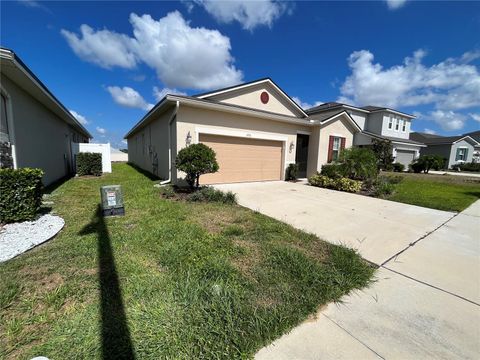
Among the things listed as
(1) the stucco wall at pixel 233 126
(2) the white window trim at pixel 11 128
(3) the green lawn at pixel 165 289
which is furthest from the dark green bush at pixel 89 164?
(3) the green lawn at pixel 165 289

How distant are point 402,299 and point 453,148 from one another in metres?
34.3

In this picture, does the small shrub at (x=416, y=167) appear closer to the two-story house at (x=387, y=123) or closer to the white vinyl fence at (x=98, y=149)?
the two-story house at (x=387, y=123)

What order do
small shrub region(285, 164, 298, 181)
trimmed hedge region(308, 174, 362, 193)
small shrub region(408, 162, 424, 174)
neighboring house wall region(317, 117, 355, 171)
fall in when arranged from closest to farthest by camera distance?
trimmed hedge region(308, 174, 362, 193) → small shrub region(285, 164, 298, 181) → neighboring house wall region(317, 117, 355, 171) → small shrub region(408, 162, 424, 174)

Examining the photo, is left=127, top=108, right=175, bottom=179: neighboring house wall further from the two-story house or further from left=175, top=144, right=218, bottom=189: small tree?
the two-story house

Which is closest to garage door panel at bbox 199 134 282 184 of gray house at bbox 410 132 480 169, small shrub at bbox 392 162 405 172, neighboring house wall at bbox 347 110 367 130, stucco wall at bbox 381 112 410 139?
neighboring house wall at bbox 347 110 367 130

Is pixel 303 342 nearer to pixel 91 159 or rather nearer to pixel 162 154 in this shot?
pixel 162 154

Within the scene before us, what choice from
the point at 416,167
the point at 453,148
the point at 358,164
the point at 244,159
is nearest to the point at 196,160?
the point at 244,159

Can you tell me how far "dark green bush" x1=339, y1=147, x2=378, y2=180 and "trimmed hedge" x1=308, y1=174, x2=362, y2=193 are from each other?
65 centimetres

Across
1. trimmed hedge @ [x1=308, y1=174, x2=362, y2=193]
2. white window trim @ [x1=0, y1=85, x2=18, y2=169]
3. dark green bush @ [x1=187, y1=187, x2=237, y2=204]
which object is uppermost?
white window trim @ [x1=0, y1=85, x2=18, y2=169]

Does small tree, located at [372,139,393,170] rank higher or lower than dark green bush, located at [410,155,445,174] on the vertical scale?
higher

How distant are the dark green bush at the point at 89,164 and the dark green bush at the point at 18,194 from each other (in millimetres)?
8701

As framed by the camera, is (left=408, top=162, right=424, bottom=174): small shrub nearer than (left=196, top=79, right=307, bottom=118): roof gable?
No

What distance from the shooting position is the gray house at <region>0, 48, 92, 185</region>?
5754mm

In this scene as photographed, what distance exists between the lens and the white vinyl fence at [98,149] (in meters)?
13.2
